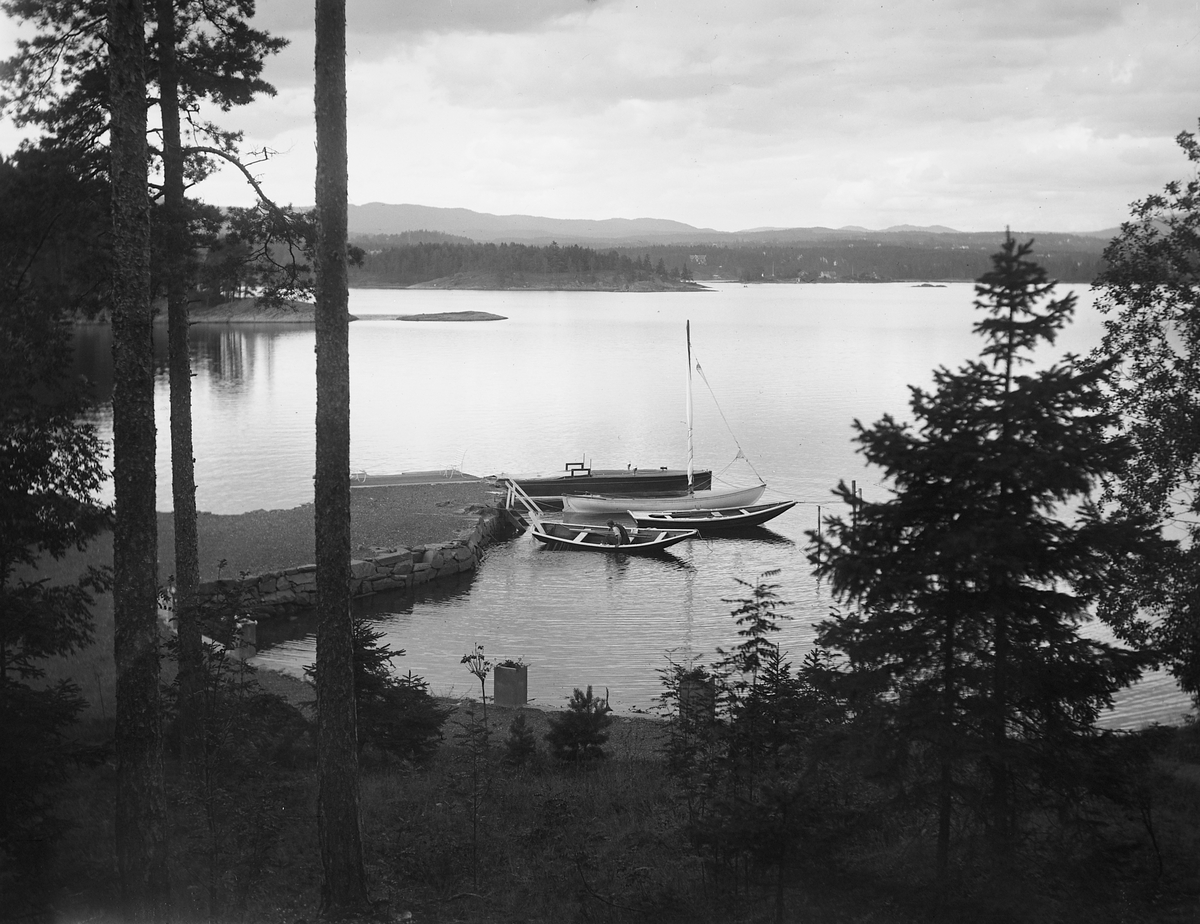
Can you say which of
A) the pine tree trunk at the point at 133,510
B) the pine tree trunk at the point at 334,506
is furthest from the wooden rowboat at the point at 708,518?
the pine tree trunk at the point at 133,510

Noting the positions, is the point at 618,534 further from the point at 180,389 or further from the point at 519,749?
the point at 180,389

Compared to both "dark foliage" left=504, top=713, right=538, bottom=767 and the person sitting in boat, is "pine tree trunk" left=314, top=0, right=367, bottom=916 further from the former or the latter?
the person sitting in boat

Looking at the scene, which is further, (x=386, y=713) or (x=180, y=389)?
(x=180, y=389)

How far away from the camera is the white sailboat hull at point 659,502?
130ft

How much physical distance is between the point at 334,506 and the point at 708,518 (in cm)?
3093

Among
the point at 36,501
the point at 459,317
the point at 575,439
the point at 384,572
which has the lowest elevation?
the point at 384,572

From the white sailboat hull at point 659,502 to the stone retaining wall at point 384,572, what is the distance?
4.76 meters

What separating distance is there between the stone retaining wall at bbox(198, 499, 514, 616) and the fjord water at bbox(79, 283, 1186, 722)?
29.7 inches

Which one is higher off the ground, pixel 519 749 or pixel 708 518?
pixel 519 749

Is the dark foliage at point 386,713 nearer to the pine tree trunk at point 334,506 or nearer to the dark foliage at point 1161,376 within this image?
the pine tree trunk at point 334,506

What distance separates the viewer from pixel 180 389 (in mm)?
12094

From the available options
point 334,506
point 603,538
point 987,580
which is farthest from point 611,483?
point 987,580

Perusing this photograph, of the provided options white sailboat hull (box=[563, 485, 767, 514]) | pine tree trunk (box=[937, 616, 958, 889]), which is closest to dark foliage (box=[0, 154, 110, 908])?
pine tree trunk (box=[937, 616, 958, 889])

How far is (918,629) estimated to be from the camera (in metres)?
7.34
